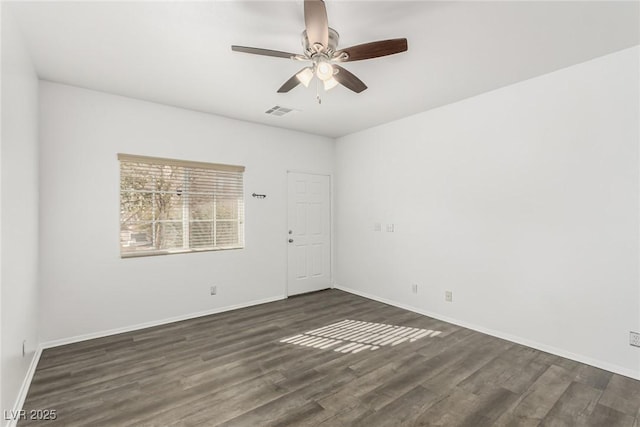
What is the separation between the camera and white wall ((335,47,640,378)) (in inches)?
107

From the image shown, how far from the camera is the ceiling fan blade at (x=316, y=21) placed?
5.84ft

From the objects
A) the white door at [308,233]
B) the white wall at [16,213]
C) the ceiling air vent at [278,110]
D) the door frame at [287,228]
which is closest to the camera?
the white wall at [16,213]

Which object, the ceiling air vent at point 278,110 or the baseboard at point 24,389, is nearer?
the baseboard at point 24,389

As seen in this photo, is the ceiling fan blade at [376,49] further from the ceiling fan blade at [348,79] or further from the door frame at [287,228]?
the door frame at [287,228]

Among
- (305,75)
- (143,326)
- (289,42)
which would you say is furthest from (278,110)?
(143,326)

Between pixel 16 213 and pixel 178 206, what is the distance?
1.88 meters

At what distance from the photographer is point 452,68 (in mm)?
2992

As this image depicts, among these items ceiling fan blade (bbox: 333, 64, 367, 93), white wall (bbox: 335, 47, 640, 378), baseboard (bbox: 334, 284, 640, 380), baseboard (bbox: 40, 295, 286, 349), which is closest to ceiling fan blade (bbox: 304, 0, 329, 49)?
ceiling fan blade (bbox: 333, 64, 367, 93)

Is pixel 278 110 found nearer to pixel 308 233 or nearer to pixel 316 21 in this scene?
pixel 308 233

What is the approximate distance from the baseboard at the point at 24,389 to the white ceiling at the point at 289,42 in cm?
273

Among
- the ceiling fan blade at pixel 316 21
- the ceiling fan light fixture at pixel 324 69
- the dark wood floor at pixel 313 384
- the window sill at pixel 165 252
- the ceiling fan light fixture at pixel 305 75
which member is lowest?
the dark wood floor at pixel 313 384

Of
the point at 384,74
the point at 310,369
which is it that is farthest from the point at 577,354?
the point at 384,74

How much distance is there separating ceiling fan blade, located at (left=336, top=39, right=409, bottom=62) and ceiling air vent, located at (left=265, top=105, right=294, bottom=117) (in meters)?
1.97

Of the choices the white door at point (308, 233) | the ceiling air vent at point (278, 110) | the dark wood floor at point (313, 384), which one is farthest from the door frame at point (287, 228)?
the dark wood floor at point (313, 384)
